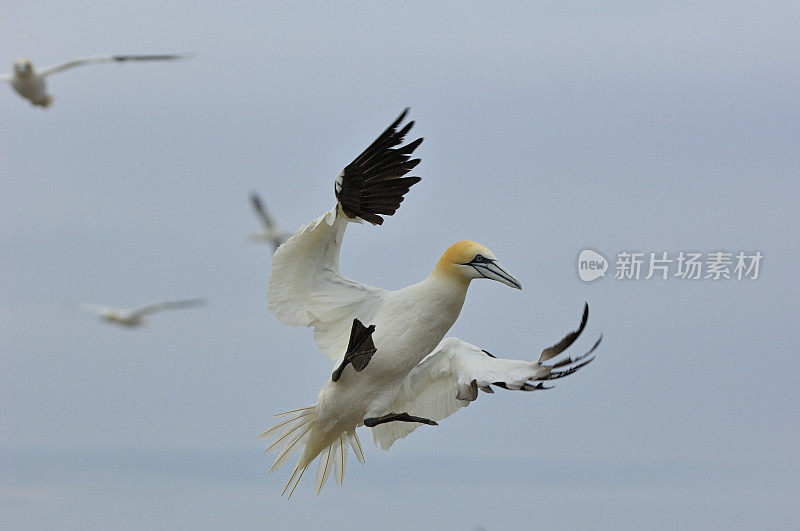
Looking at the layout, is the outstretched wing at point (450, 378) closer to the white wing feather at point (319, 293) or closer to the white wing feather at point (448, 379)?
the white wing feather at point (448, 379)

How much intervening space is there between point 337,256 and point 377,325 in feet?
1.73

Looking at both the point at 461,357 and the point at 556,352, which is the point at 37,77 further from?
the point at 556,352

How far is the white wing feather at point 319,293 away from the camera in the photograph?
6.58 meters

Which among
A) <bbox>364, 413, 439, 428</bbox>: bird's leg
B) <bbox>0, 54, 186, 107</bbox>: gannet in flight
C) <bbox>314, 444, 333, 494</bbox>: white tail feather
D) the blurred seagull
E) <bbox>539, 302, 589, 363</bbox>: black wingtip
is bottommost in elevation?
<bbox>314, 444, 333, 494</bbox>: white tail feather

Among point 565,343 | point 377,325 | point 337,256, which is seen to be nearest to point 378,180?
point 337,256

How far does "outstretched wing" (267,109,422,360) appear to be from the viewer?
19.9ft

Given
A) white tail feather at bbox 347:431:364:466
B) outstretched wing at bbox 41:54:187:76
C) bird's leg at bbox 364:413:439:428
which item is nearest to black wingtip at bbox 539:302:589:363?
bird's leg at bbox 364:413:439:428

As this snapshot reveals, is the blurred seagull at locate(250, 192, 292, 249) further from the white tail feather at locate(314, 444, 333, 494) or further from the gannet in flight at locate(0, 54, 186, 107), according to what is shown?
the white tail feather at locate(314, 444, 333, 494)

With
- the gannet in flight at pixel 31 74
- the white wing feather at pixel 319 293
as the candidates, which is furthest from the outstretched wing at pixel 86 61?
the white wing feather at pixel 319 293

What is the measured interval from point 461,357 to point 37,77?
4.91 metres

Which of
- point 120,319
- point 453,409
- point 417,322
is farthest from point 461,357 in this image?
point 120,319

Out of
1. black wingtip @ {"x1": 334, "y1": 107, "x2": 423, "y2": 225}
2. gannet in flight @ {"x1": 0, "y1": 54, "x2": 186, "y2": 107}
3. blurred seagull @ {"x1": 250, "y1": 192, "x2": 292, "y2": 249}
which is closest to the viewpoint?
black wingtip @ {"x1": 334, "y1": 107, "x2": 423, "y2": 225}

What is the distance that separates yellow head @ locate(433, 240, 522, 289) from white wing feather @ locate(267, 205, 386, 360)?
579 millimetres

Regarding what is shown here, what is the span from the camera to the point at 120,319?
1377 centimetres
